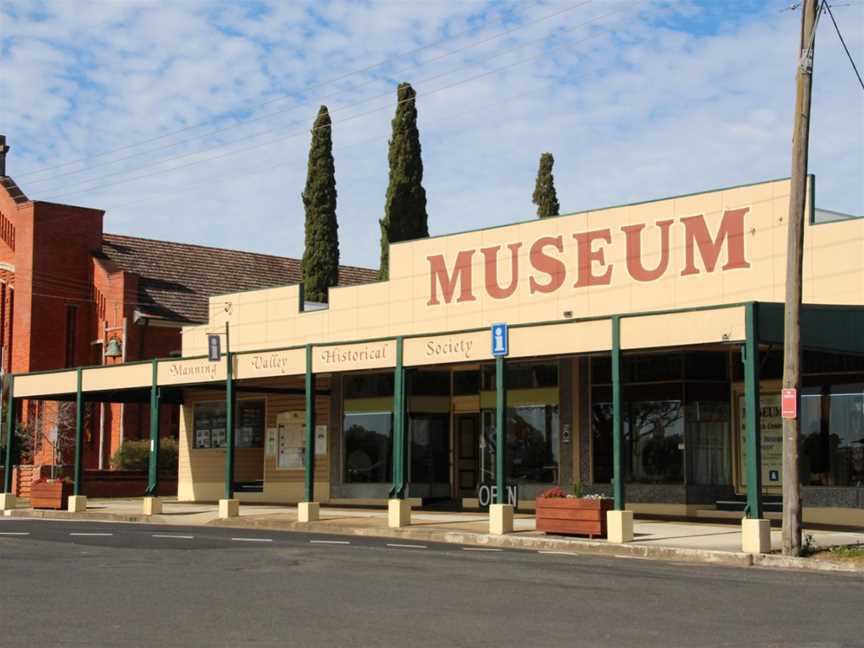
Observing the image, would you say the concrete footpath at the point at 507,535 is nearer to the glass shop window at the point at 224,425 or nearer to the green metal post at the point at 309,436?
the green metal post at the point at 309,436

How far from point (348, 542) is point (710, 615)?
1070 cm

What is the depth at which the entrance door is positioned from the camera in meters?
31.8

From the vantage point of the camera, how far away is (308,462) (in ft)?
87.1

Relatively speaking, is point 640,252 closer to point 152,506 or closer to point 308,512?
point 308,512

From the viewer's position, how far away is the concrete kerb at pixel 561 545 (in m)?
17.9

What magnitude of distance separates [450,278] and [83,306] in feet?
77.0

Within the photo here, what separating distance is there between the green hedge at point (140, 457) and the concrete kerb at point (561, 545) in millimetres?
13777

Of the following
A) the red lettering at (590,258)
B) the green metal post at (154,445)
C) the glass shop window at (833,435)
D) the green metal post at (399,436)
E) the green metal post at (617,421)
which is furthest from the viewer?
the green metal post at (154,445)

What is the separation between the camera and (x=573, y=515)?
855 inches

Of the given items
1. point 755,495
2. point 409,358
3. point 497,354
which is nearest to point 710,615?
point 755,495

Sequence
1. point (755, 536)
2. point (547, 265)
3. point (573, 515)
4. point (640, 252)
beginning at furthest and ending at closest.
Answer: point (547, 265) → point (640, 252) → point (573, 515) → point (755, 536)

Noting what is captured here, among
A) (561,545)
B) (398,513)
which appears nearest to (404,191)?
(398,513)

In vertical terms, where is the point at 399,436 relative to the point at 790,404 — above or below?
below

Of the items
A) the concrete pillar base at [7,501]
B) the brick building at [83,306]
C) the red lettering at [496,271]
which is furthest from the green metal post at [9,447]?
the red lettering at [496,271]
